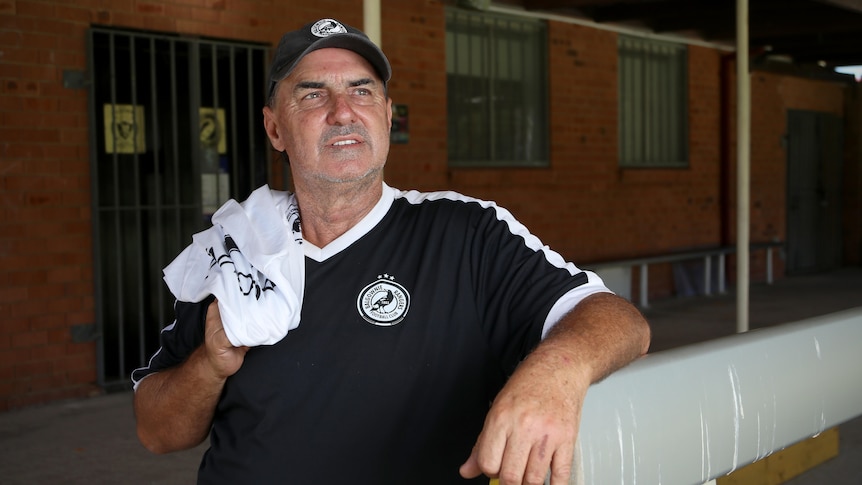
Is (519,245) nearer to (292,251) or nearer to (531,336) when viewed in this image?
(531,336)

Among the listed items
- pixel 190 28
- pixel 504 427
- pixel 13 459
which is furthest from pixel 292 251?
pixel 190 28

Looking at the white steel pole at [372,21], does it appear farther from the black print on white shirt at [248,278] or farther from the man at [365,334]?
the black print on white shirt at [248,278]

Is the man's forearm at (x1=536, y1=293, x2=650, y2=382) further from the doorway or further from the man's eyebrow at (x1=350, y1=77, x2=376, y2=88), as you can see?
the doorway

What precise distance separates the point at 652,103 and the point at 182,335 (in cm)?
848

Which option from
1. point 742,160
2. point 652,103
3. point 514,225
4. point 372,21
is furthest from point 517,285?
point 652,103

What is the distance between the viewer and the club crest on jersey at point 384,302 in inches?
69.7

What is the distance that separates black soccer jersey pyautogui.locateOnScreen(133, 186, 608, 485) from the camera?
1.74 meters

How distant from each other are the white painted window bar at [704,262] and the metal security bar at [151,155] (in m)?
3.66

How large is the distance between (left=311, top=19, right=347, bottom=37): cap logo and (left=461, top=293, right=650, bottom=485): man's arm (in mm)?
803

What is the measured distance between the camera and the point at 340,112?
1.90m

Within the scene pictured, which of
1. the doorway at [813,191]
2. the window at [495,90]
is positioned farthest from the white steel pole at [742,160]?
the doorway at [813,191]

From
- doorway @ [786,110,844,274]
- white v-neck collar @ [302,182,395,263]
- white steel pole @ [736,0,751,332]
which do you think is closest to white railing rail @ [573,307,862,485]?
white v-neck collar @ [302,182,395,263]

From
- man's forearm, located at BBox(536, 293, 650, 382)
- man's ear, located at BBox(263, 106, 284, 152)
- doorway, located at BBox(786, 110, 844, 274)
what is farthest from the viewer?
doorway, located at BBox(786, 110, 844, 274)

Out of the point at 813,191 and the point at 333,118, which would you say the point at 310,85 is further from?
the point at 813,191
